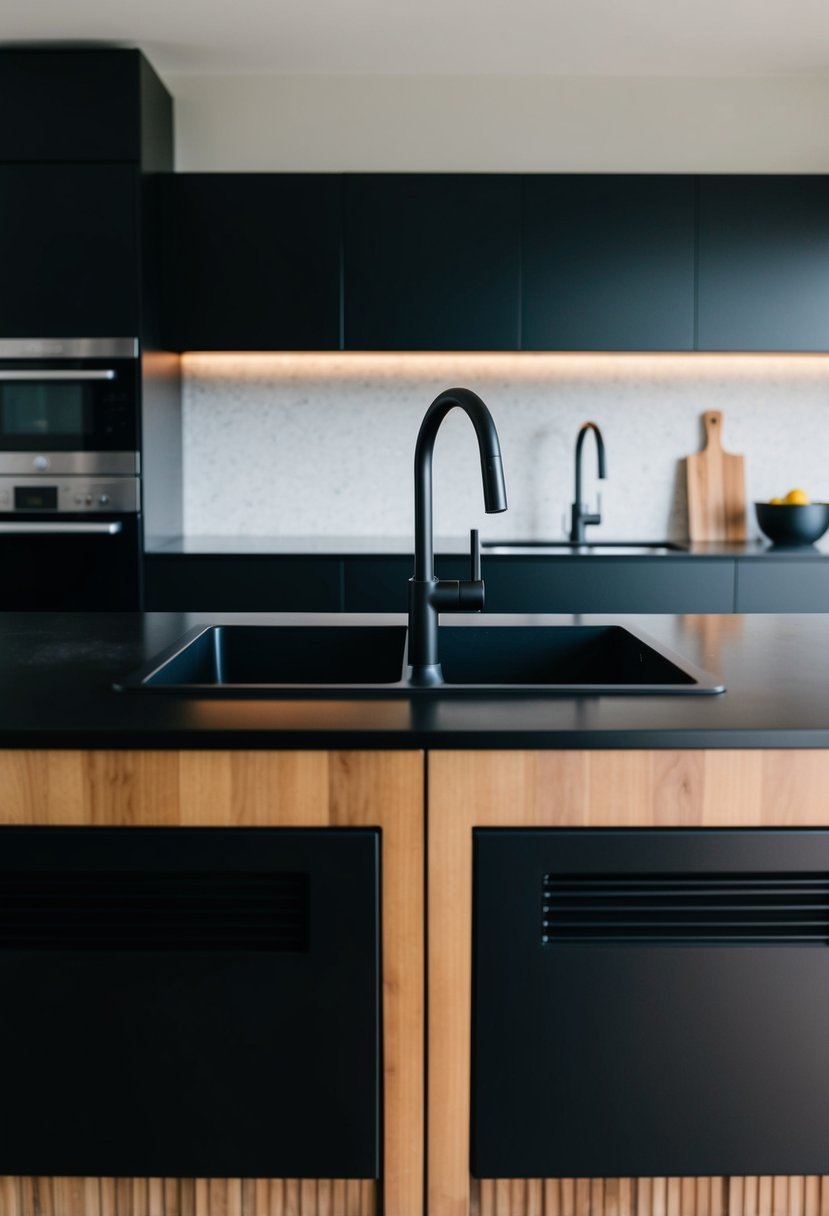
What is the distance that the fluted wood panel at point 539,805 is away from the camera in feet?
4.38

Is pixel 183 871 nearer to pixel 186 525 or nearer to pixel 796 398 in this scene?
pixel 186 525

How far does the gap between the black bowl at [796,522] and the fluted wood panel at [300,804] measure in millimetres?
2986

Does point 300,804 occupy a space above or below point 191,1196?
above

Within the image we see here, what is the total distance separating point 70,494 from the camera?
3.71 m

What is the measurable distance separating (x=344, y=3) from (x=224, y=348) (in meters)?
1.14

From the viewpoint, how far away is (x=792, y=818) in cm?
135

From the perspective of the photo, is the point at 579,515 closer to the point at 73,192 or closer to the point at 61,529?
the point at 61,529

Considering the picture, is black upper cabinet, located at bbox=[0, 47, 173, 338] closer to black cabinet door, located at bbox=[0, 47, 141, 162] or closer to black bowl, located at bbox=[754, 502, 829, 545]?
black cabinet door, located at bbox=[0, 47, 141, 162]

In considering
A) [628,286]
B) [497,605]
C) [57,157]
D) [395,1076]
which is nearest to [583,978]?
[395,1076]

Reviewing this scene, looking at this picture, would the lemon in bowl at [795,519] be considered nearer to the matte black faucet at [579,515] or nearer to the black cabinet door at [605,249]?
the matte black faucet at [579,515]

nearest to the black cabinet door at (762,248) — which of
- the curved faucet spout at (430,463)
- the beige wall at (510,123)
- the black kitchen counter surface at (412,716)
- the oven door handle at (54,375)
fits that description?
the beige wall at (510,123)

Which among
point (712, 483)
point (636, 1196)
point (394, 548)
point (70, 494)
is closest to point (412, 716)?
point (636, 1196)

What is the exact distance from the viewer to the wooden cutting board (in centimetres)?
427

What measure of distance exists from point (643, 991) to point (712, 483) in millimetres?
3198
